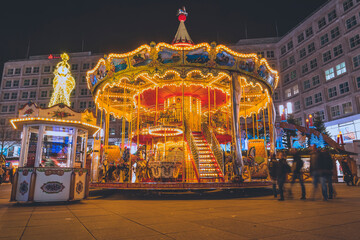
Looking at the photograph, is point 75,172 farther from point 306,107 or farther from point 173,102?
point 306,107

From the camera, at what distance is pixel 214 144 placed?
44.2 feet

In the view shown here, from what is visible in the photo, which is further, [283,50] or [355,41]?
[283,50]

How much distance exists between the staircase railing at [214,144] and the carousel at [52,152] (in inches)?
231

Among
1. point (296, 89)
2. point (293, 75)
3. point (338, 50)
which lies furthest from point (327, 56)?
point (296, 89)

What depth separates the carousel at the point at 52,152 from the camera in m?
7.77

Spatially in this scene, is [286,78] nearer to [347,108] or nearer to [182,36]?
[347,108]

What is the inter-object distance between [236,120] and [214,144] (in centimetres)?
256

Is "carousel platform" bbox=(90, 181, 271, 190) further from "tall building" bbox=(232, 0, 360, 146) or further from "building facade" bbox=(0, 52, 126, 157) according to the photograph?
"building facade" bbox=(0, 52, 126, 157)

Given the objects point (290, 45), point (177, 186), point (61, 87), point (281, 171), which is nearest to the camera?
point (281, 171)

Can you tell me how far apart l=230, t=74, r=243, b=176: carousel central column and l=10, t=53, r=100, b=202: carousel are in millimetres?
5973

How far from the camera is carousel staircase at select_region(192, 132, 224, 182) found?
11.1 metres

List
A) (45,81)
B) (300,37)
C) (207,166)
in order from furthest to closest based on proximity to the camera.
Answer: (45,81), (300,37), (207,166)

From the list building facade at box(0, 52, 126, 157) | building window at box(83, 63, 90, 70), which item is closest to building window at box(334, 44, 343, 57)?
building facade at box(0, 52, 126, 157)

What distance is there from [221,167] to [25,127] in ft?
26.7
